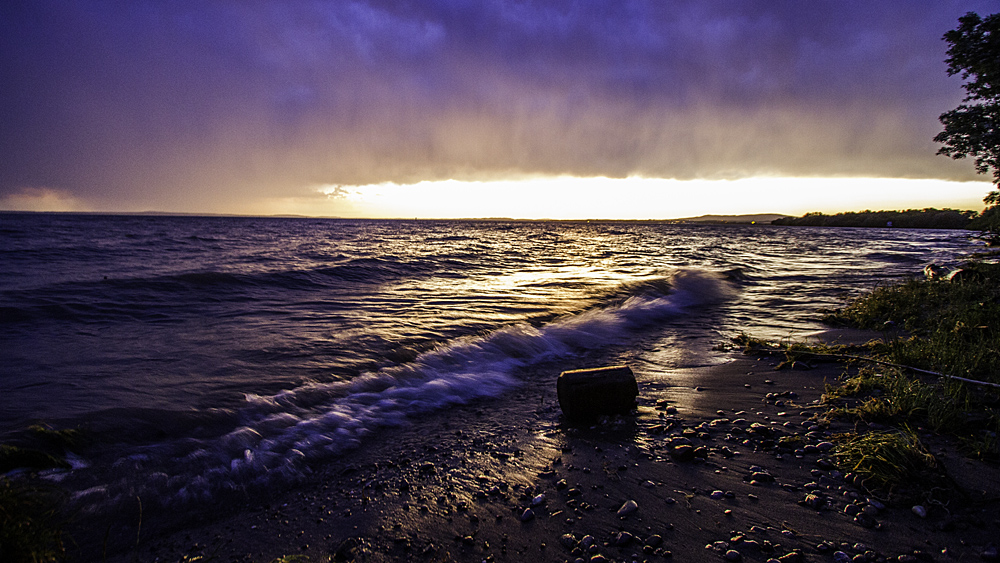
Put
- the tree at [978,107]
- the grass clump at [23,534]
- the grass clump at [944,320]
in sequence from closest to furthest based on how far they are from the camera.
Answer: the grass clump at [23,534], the grass clump at [944,320], the tree at [978,107]

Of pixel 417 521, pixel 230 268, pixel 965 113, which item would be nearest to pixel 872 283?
pixel 965 113

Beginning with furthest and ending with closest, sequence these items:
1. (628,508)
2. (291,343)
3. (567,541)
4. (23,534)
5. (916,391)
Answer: (291,343)
(916,391)
(628,508)
(567,541)
(23,534)

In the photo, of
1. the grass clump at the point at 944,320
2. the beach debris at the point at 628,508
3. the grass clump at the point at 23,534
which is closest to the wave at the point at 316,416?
the grass clump at the point at 23,534

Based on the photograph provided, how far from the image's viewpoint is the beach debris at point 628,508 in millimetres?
2951

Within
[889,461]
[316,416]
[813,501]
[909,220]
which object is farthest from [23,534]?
[909,220]

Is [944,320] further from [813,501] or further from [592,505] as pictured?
[592,505]

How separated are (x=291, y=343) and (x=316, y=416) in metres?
3.36

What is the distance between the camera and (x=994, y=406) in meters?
3.74

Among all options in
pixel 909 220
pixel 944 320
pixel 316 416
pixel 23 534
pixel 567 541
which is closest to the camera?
pixel 23 534

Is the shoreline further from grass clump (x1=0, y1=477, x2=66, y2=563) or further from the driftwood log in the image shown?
grass clump (x1=0, y1=477, x2=66, y2=563)

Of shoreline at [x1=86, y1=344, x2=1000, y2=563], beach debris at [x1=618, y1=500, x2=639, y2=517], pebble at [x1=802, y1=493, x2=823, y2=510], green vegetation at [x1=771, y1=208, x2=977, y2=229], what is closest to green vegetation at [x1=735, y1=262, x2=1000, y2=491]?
shoreline at [x1=86, y1=344, x2=1000, y2=563]

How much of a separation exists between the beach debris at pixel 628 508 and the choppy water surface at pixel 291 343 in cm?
292

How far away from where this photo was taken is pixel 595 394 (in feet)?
15.3

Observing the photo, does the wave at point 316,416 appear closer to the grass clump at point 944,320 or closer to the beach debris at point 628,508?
the beach debris at point 628,508
